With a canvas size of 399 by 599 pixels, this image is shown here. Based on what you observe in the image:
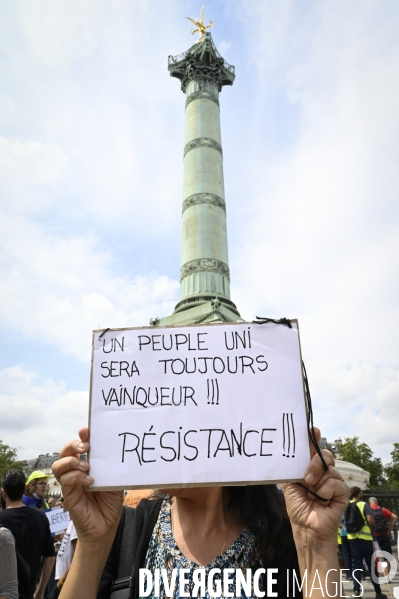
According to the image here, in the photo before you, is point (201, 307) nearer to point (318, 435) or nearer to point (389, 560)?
point (389, 560)

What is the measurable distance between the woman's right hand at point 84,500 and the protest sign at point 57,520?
4.01m

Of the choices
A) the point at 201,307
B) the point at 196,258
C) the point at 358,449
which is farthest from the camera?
the point at 358,449

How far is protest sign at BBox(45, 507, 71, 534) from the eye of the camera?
16.8 feet

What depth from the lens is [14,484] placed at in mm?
3438

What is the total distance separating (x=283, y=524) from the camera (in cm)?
174

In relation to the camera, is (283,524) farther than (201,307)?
No

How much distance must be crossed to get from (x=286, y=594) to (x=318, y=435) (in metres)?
0.56

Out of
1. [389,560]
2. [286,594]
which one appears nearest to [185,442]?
[286,594]

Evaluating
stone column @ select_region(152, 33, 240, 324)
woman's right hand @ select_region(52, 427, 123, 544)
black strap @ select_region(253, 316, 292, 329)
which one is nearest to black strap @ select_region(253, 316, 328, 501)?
black strap @ select_region(253, 316, 292, 329)

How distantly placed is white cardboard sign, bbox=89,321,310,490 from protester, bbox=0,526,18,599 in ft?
3.57

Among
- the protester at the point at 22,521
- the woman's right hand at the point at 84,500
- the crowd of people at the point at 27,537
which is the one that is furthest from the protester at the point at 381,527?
the woman's right hand at the point at 84,500

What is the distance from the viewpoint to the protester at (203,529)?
155 centimetres

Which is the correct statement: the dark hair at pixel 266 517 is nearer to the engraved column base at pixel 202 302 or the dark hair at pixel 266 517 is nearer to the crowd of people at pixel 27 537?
the crowd of people at pixel 27 537

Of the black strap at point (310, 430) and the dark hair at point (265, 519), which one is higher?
the black strap at point (310, 430)
